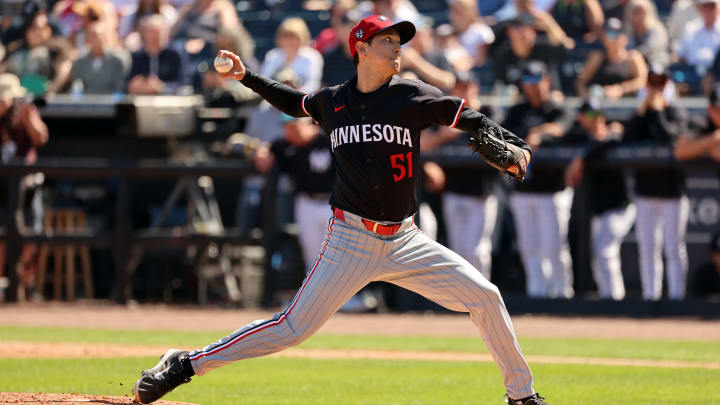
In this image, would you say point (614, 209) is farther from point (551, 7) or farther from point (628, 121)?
point (551, 7)

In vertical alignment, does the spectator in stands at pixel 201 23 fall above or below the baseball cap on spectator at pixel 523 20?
above

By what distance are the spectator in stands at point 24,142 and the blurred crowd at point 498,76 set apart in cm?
5

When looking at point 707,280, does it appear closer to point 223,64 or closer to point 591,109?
point 591,109

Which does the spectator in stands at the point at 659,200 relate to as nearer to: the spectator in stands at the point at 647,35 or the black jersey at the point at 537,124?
the black jersey at the point at 537,124

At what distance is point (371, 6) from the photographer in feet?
43.4

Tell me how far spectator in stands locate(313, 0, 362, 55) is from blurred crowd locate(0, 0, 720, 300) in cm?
2

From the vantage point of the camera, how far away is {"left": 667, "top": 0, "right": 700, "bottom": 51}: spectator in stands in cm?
1235

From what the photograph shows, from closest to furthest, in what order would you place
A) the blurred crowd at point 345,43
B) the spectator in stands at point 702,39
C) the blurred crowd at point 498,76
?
1. the blurred crowd at point 498,76
2. the spectator in stands at point 702,39
3. the blurred crowd at point 345,43

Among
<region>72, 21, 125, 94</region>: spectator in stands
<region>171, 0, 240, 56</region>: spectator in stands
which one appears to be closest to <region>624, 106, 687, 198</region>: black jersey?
<region>171, 0, 240, 56</region>: spectator in stands

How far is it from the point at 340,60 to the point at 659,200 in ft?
13.6

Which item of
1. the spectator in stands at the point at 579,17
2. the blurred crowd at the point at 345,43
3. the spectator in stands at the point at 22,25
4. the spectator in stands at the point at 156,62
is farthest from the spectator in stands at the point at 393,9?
the spectator in stands at the point at 22,25

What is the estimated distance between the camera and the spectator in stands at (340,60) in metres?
12.9

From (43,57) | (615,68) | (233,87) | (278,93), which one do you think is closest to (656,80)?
(615,68)

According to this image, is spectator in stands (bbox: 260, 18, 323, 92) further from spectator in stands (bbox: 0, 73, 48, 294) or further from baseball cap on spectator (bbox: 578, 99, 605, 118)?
baseball cap on spectator (bbox: 578, 99, 605, 118)
